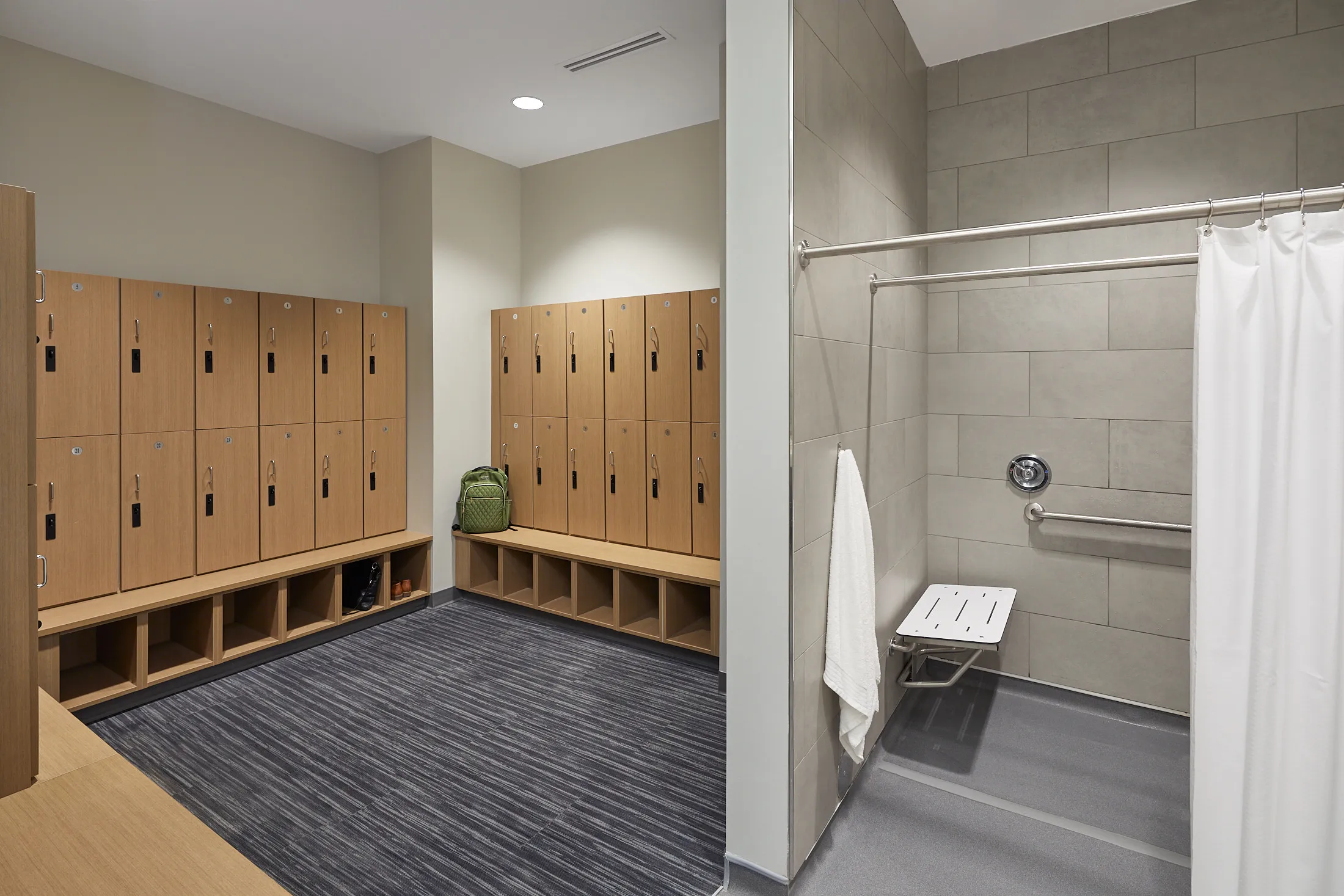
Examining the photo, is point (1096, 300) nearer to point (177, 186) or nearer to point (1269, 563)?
point (1269, 563)

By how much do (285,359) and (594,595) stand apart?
6.99 feet

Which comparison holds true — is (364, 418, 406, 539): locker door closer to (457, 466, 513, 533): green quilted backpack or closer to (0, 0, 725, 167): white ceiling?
(457, 466, 513, 533): green quilted backpack

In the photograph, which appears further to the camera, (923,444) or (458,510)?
(458,510)

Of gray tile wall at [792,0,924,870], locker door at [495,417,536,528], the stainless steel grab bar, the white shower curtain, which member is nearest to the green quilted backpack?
locker door at [495,417,536,528]

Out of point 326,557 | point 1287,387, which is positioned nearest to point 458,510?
point 326,557

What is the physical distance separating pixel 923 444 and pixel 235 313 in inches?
136

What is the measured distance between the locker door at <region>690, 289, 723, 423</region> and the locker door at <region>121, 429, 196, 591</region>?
8.24 feet

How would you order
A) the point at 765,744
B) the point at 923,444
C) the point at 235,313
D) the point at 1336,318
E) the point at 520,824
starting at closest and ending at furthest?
the point at 1336,318, the point at 765,744, the point at 520,824, the point at 923,444, the point at 235,313

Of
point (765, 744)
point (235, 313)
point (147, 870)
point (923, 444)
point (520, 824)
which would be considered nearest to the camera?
point (147, 870)

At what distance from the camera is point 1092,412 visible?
277cm

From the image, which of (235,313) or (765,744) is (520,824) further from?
(235,313)

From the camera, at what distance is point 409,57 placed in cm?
316

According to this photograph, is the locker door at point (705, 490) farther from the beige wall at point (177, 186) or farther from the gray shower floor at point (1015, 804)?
the beige wall at point (177, 186)

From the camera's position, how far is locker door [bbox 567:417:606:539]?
4.04 m
